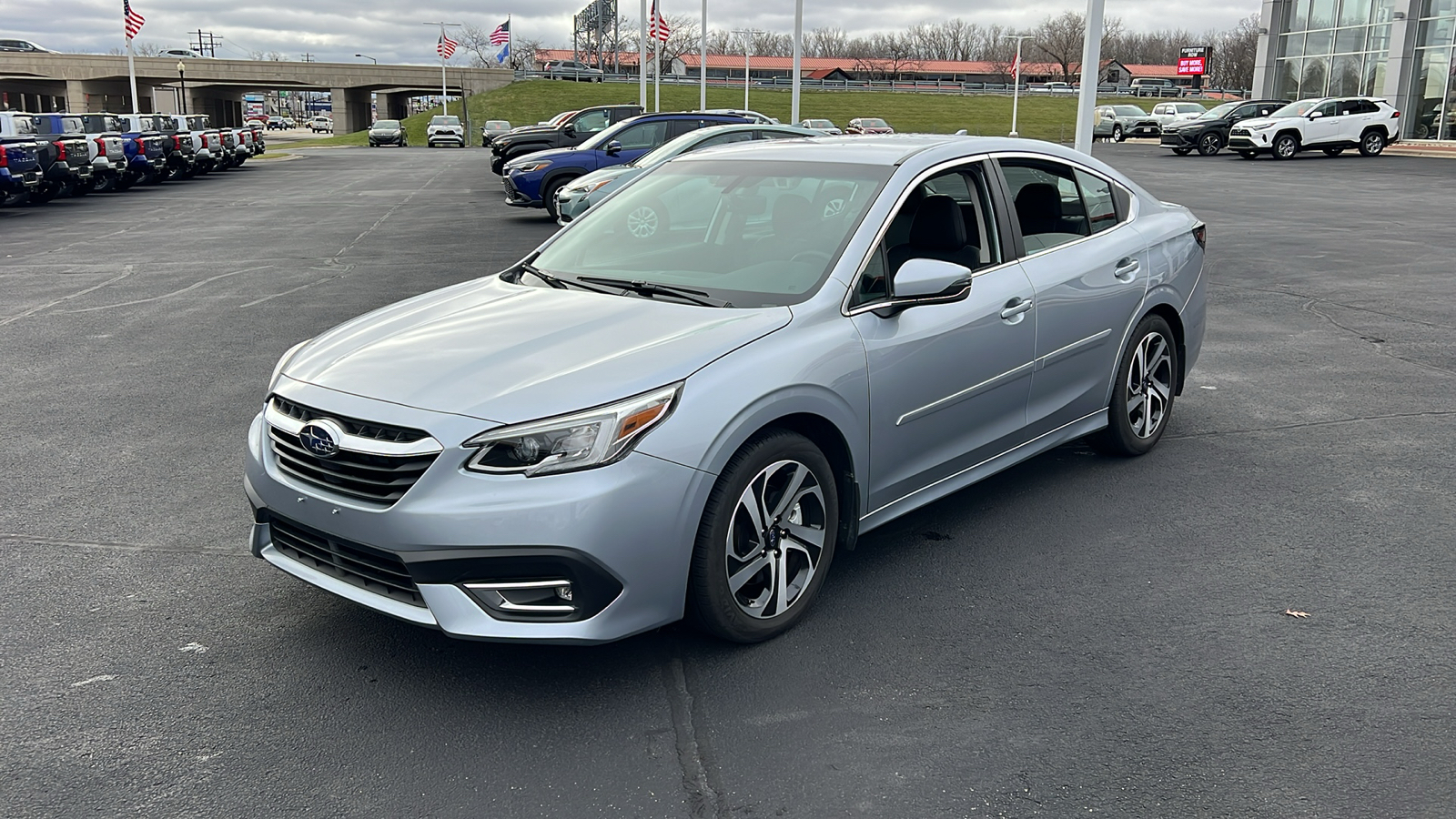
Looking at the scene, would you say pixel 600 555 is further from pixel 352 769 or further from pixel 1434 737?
pixel 1434 737

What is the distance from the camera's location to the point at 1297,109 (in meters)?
36.7

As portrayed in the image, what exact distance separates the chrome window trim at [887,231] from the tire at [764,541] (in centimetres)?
56

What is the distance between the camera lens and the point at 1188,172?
2995cm

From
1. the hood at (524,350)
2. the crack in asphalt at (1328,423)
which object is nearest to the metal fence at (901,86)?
the crack in asphalt at (1328,423)

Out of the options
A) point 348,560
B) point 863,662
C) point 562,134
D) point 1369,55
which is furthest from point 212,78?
point 863,662

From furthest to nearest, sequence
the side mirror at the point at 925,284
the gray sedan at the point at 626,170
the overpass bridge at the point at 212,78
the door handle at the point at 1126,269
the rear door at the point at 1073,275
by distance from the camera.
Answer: the overpass bridge at the point at 212,78, the gray sedan at the point at 626,170, the door handle at the point at 1126,269, the rear door at the point at 1073,275, the side mirror at the point at 925,284

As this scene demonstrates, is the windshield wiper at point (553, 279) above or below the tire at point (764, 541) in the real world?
above

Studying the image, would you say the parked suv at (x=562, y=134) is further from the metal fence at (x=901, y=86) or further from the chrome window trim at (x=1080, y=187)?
the metal fence at (x=901, y=86)

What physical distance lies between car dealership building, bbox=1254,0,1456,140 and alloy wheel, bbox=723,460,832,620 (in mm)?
43643

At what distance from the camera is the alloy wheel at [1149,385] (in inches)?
228

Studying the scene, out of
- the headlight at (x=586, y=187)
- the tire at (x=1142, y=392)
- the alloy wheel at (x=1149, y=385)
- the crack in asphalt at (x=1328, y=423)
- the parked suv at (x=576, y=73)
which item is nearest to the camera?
the tire at (x=1142, y=392)

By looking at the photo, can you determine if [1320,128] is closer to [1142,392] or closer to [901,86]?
[1142,392]

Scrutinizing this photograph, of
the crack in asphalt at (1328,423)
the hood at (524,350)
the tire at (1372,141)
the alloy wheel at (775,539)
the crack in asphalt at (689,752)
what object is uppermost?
the tire at (1372,141)

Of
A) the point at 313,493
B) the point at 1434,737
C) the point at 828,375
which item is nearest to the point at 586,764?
the point at 313,493
